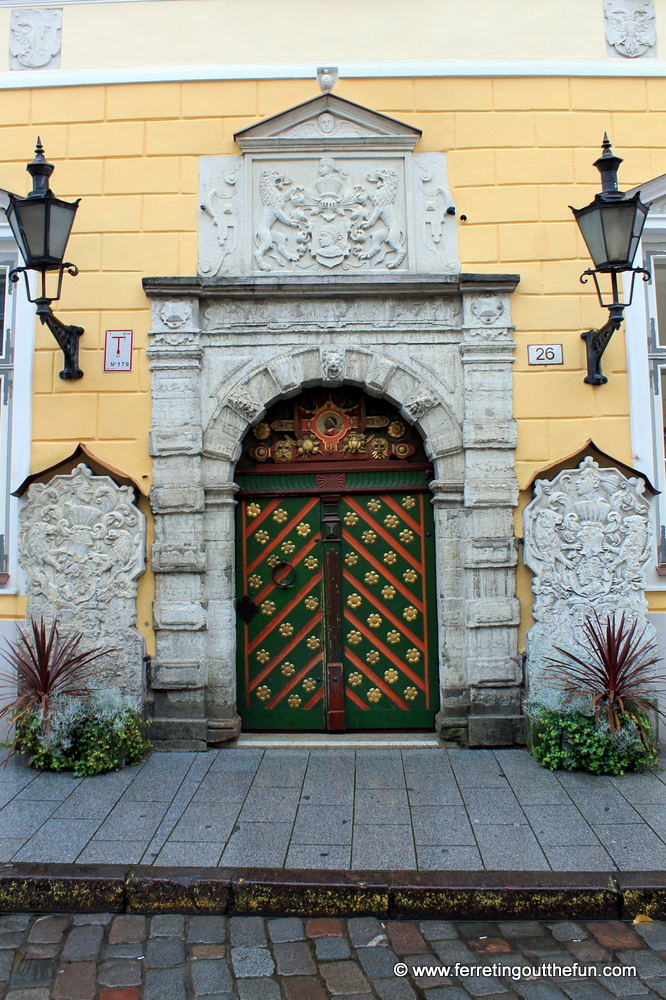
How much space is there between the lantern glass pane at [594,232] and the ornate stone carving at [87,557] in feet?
11.5

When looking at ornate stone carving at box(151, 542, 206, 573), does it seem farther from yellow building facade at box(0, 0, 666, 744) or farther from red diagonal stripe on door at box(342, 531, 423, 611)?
red diagonal stripe on door at box(342, 531, 423, 611)

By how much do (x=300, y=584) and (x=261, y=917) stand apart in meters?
2.46

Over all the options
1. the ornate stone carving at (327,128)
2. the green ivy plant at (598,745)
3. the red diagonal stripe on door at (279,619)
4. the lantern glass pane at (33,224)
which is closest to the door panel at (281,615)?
the red diagonal stripe on door at (279,619)

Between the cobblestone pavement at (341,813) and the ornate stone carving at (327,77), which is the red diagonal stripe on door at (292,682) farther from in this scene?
the ornate stone carving at (327,77)

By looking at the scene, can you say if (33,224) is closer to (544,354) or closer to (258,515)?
(258,515)

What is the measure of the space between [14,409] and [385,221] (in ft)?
10.1

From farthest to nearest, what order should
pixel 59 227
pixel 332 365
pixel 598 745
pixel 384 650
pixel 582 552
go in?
1. pixel 384 650
2. pixel 332 365
3. pixel 582 552
4. pixel 59 227
5. pixel 598 745

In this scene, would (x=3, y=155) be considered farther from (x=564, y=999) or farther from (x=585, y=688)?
(x=564, y=999)

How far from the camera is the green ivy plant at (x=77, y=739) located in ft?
14.5

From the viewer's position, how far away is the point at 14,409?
5.11 m

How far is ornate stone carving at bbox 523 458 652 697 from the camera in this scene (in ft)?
15.9

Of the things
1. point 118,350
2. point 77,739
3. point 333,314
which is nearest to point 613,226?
point 333,314

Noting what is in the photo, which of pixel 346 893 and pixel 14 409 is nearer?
pixel 346 893

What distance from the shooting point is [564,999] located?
2551mm
